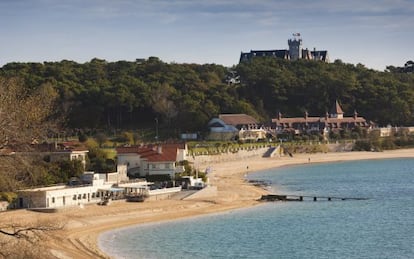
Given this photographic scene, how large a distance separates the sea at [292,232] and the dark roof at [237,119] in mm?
31796

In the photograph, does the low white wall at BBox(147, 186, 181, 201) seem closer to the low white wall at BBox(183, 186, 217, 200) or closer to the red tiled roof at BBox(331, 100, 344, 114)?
the low white wall at BBox(183, 186, 217, 200)

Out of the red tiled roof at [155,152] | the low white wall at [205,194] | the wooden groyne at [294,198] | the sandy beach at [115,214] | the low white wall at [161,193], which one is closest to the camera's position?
the sandy beach at [115,214]

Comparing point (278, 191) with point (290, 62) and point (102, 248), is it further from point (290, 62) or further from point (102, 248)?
point (290, 62)

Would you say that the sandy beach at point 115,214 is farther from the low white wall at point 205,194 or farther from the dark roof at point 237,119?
the dark roof at point 237,119

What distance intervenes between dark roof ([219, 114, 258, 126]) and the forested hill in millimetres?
1637

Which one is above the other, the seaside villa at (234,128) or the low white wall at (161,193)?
the seaside villa at (234,128)

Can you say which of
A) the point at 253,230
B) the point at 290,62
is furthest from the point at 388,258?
the point at 290,62

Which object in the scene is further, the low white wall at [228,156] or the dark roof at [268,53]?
the dark roof at [268,53]

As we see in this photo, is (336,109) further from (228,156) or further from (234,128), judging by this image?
(228,156)

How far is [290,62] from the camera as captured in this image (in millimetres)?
104625

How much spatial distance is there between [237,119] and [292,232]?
4930 cm

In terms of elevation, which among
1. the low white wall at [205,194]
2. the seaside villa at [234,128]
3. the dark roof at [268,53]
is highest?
the dark roof at [268,53]

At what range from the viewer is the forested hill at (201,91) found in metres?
74.9

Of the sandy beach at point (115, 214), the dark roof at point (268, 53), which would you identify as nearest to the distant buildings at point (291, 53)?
the dark roof at point (268, 53)
